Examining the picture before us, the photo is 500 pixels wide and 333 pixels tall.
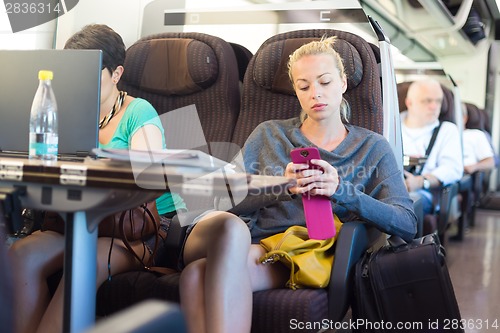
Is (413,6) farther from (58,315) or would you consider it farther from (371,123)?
(58,315)

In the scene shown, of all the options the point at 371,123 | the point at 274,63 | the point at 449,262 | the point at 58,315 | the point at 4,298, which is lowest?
the point at 449,262

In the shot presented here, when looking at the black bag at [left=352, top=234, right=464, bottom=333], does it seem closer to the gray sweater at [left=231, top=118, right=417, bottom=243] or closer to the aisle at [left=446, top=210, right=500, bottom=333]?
the gray sweater at [left=231, top=118, right=417, bottom=243]

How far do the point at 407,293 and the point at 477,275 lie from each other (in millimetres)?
2456

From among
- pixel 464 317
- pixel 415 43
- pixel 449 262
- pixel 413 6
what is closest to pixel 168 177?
pixel 464 317

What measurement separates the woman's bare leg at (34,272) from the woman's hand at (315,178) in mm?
728

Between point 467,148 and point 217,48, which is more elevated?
point 217,48

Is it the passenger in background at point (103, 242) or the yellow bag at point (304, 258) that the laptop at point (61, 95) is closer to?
the passenger in background at point (103, 242)

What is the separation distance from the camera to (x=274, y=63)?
2451 mm

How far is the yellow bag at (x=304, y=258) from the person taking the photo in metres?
1.85

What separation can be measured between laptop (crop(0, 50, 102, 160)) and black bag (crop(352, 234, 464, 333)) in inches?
34.7

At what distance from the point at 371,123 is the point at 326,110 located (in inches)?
9.7

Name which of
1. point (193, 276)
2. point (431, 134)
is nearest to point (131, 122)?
point (193, 276)

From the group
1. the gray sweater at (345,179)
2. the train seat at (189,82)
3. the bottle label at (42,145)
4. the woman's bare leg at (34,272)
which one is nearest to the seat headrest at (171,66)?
the train seat at (189,82)

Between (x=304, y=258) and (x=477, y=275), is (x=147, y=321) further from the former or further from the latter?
(x=477, y=275)
